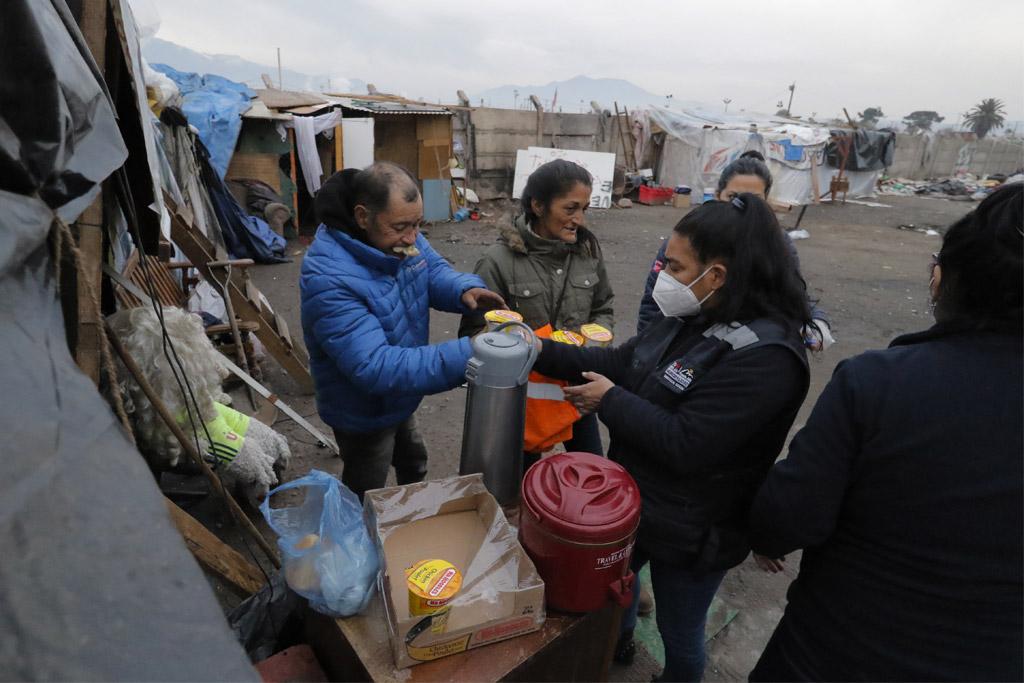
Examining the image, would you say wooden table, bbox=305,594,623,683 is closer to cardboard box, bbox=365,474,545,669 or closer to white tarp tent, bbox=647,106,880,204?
cardboard box, bbox=365,474,545,669

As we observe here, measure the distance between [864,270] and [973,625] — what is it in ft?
33.7

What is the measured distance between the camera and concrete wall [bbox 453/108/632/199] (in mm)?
13430

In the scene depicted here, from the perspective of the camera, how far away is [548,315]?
2594 mm

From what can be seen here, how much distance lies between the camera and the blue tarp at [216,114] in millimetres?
8164

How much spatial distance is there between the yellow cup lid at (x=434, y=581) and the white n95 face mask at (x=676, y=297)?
973 millimetres

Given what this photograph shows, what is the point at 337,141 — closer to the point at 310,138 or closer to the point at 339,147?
the point at 339,147

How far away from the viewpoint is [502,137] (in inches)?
551

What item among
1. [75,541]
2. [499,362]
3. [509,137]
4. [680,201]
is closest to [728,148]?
[680,201]

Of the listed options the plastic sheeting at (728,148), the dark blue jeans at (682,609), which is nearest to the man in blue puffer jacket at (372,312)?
the dark blue jeans at (682,609)

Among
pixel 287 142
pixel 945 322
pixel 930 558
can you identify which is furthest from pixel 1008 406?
Answer: pixel 287 142

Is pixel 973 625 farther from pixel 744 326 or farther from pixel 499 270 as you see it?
pixel 499 270

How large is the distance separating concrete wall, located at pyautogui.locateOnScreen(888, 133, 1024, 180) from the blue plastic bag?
98.1 feet

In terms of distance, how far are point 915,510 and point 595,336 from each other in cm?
128

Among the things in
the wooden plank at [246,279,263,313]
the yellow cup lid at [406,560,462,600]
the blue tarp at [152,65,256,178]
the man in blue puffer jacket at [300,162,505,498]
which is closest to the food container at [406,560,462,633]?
the yellow cup lid at [406,560,462,600]
